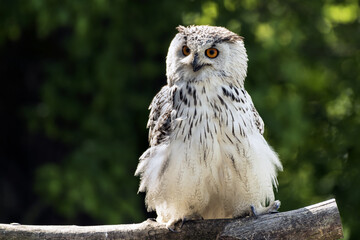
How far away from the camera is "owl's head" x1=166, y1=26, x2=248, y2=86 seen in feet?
12.8

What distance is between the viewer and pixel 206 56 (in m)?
3.92

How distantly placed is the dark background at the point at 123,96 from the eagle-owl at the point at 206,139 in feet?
8.12

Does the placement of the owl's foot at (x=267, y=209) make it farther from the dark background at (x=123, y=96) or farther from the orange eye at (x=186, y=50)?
the dark background at (x=123, y=96)

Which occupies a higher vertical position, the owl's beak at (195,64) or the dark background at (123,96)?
the dark background at (123,96)

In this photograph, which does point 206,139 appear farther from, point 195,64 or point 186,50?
point 186,50

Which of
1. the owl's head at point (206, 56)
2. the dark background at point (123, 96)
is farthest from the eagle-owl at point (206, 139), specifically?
the dark background at point (123, 96)

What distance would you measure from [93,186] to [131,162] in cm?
76

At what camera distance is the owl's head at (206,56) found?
3905 mm

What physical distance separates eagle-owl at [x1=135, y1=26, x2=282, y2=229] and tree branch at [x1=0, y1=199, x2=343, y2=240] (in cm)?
23

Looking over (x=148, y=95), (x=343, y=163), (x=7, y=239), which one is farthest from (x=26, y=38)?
(x=7, y=239)

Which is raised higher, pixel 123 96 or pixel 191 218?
pixel 123 96

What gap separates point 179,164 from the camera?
12.6 ft

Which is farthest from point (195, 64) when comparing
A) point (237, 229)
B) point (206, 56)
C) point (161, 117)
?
point (237, 229)

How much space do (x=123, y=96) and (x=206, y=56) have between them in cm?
344
